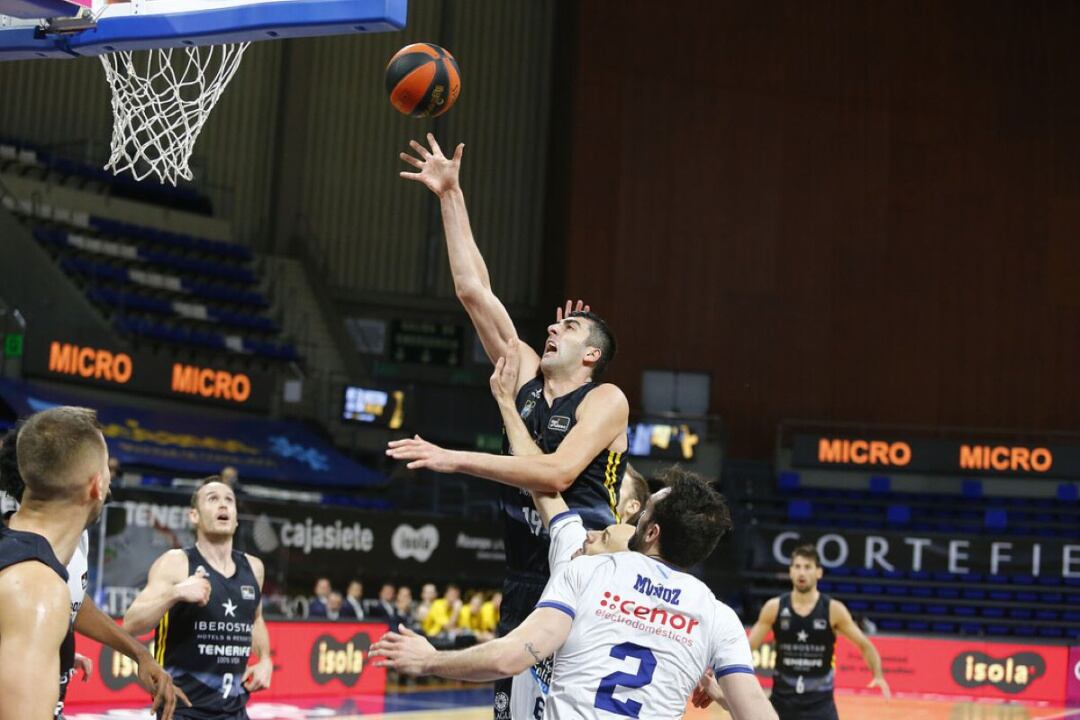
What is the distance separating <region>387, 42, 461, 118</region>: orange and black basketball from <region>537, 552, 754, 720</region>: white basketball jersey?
9.31 ft

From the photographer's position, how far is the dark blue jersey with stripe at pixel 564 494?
207 inches

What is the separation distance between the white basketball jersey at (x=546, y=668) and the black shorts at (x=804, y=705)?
5.16 m

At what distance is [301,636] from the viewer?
1590 centimetres

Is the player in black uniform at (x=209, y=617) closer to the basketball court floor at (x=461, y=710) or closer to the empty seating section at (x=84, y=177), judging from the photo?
the basketball court floor at (x=461, y=710)

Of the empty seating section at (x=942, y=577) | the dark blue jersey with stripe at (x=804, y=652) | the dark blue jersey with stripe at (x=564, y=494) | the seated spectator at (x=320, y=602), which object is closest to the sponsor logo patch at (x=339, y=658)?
the seated spectator at (x=320, y=602)

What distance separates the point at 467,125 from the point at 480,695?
14.6 metres

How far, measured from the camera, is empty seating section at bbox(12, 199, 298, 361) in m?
23.1

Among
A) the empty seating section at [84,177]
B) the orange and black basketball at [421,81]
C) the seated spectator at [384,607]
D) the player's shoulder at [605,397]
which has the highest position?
the empty seating section at [84,177]

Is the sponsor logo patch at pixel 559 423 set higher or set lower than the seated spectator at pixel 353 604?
higher

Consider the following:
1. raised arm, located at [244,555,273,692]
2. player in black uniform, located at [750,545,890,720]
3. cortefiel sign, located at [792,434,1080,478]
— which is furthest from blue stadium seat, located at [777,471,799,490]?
raised arm, located at [244,555,273,692]

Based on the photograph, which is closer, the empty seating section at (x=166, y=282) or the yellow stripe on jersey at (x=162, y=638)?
the yellow stripe on jersey at (x=162, y=638)

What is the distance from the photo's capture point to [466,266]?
224 inches

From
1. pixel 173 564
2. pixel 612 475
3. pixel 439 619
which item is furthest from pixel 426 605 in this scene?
pixel 612 475

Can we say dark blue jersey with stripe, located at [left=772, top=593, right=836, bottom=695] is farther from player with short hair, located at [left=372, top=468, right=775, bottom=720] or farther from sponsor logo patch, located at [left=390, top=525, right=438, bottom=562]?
sponsor logo patch, located at [left=390, top=525, right=438, bottom=562]
